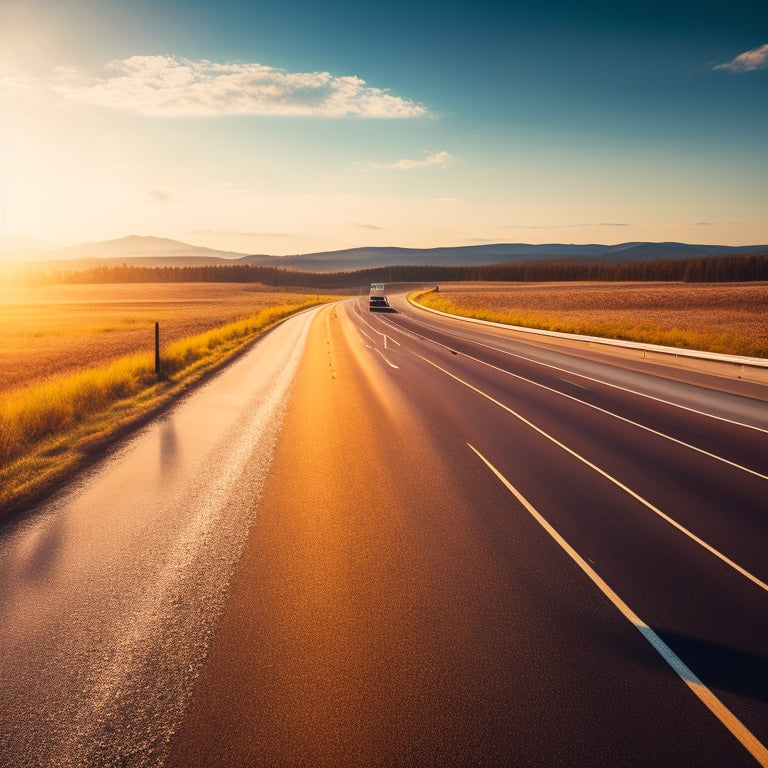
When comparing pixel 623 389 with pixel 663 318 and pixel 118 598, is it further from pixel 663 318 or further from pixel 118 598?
pixel 663 318

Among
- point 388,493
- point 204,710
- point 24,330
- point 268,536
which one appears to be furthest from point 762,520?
point 24,330

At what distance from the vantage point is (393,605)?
183 inches

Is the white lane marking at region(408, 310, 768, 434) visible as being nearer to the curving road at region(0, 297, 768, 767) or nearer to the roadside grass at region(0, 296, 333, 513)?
the curving road at region(0, 297, 768, 767)

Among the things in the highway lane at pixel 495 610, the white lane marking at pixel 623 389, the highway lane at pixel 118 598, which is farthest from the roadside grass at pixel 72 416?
the white lane marking at pixel 623 389

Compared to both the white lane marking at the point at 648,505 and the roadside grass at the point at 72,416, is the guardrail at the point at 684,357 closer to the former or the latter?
the white lane marking at the point at 648,505

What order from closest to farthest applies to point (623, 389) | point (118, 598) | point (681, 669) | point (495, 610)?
point (681, 669) < point (495, 610) < point (118, 598) < point (623, 389)

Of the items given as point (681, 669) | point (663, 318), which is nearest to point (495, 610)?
point (681, 669)

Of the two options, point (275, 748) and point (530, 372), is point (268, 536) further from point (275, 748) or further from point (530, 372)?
point (530, 372)

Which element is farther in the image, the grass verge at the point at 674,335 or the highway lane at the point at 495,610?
the grass verge at the point at 674,335

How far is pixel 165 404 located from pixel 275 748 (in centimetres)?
1146

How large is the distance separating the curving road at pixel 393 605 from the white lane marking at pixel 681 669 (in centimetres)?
2

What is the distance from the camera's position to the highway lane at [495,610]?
323 centimetres

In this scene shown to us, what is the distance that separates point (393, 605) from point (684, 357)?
19539 mm

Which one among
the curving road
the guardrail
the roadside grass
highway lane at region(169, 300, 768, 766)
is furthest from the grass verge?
the roadside grass
